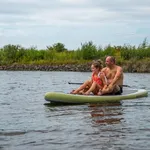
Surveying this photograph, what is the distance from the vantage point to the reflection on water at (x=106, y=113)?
1221cm

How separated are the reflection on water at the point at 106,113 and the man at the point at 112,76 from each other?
0.81 meters

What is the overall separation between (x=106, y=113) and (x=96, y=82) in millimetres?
3051

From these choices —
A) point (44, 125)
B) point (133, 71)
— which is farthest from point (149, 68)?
point (44, 125)

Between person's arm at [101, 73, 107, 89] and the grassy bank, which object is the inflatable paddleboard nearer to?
person's arm at [101, 73, 107, 89]

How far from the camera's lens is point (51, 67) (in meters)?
57.4

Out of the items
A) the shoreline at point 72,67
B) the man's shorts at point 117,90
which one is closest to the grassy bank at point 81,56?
the shoreline at point 72,67

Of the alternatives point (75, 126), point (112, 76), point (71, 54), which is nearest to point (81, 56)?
point (71, 54)

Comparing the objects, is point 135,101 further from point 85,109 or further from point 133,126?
point 133,126

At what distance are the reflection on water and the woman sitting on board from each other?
0.99 meters

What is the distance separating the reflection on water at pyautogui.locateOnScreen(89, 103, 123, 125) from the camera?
12.2 m

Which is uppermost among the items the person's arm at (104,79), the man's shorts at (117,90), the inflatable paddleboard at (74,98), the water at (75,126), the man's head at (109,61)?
the man's head at (109,61)

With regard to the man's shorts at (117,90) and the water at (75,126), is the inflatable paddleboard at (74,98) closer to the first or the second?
the water at (75,126)

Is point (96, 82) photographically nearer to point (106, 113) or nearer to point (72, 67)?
point (106, 113)

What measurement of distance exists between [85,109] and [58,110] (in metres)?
0.87
